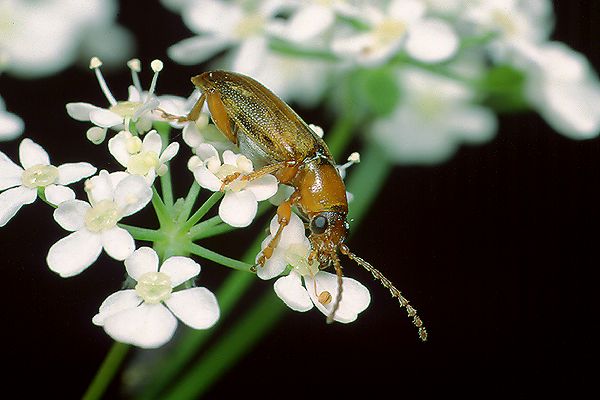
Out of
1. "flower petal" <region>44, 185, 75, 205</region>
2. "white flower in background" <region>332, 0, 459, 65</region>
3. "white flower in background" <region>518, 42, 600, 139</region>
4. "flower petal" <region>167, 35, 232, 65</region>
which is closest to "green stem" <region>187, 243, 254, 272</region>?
"flower petal" <region>44, 185, 75, 205</region>

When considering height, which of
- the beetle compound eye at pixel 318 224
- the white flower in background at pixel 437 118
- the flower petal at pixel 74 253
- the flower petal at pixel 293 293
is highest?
the flower petal at pixel 74 253

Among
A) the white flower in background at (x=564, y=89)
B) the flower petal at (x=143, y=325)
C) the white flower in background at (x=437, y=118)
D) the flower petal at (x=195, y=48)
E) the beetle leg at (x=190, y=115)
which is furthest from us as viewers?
the white flower in background at (x=437, y=118)

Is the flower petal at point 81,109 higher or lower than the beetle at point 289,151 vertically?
higher

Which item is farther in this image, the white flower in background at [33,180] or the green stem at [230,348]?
the green stem at [230,348]

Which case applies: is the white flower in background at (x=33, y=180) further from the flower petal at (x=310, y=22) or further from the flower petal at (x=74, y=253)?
the flower petal at (x=310, y=22)

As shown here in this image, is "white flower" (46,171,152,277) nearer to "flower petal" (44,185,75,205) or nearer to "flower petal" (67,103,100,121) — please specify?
"flower petal" (44,185,75,205)

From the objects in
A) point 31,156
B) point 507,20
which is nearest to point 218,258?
point 31,156

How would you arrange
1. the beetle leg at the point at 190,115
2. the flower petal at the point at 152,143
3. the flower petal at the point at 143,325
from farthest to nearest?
1. the beetle leg at the point at 190,115
2. the flower petal at the point at 152,143
3. the flower petal at the point at 143,325

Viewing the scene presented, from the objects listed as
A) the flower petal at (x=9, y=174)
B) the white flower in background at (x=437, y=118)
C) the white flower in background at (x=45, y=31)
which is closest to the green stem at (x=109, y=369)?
the flower petal at (x=9, y=174)
